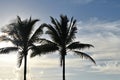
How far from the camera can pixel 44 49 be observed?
79.8 meters

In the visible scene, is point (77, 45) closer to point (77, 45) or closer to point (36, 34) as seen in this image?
point (77, 45)

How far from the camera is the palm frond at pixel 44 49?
261 ft

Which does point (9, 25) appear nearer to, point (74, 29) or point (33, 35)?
point (33, 35)

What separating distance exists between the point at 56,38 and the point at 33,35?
290 cm

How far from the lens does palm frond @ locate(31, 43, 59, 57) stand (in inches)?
3132

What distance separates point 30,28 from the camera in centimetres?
8031

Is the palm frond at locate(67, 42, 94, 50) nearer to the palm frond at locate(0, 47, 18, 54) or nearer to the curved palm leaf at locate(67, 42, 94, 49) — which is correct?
the curved palm leaf at locate(67, 42, 94, 49)

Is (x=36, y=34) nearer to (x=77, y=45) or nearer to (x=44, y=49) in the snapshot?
(x=44, y=49)

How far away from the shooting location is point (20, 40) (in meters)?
79.9

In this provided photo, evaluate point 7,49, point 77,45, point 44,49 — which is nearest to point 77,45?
point 77,45

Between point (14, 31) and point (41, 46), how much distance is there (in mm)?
3812

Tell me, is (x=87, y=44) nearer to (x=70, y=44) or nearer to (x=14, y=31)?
(x=70, y=44)

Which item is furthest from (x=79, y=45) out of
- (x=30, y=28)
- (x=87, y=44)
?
(x=30, y=28)

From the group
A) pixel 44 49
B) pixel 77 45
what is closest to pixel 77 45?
pixel 77 45
